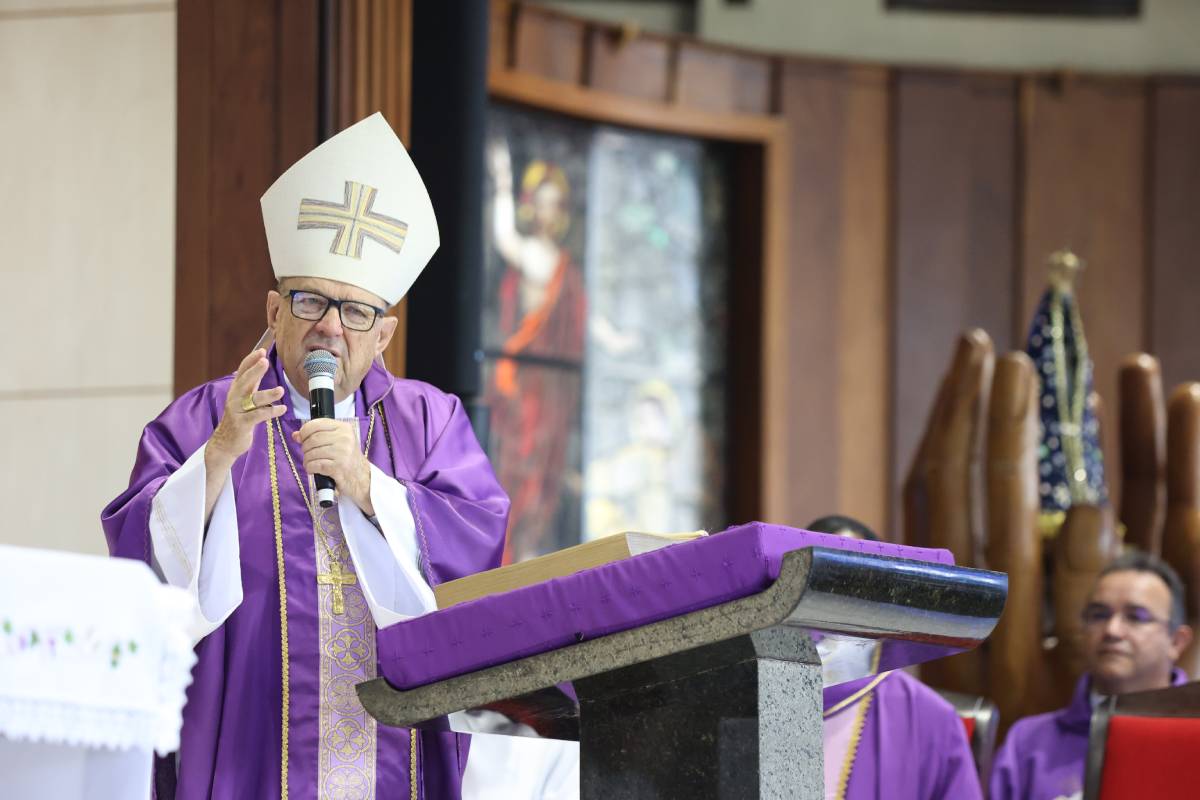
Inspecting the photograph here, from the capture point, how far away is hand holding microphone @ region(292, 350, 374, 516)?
8.85ft

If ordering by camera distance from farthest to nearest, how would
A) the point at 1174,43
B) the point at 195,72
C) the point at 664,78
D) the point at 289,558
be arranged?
the point at 1174,43 < the point at 664,78 < the point at 195,72 < the point at 289,558

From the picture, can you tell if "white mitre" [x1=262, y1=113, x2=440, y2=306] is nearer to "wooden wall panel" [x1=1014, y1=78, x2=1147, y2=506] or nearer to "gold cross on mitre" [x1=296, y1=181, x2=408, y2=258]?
"gold cross on mitre" [x1=296, y1=181, x2=408, y2=258]

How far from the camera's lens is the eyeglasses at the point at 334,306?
9.80ft

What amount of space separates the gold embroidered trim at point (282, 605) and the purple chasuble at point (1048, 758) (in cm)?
233

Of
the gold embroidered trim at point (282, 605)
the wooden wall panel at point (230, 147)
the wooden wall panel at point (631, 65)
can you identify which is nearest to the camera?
the gold embroidered trim at point (282, 605)

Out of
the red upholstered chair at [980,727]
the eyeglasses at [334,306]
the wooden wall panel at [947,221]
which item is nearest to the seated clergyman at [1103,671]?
the red upholstered chair at [980,727]

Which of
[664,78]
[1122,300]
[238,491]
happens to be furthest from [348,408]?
[1122,300]

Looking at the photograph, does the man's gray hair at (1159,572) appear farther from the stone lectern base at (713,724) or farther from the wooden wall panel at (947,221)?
the wooden wall panel at (947,221)

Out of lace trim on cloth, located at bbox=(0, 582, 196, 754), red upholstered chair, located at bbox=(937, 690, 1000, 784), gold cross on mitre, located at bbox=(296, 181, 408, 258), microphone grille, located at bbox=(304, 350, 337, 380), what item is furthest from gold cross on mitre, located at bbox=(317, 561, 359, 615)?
red upholstered chair, located at bbox=(937, 690, 1000, 784)

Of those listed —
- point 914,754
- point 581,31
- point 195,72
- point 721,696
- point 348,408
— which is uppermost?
point 581,31

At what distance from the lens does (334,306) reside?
9.80ft

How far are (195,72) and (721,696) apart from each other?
2.58 m

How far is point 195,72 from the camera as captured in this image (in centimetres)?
423

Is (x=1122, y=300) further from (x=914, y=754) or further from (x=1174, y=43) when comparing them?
(x=914, y=754)
